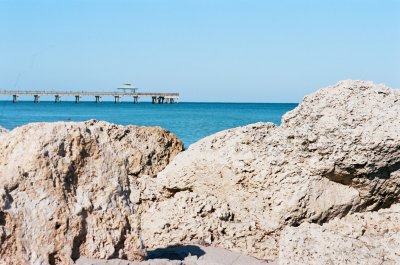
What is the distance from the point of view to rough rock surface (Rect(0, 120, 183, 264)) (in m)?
5.01

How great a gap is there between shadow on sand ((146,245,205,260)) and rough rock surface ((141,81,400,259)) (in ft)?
1.16

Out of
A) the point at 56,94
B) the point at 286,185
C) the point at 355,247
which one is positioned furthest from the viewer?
the point at 56,94

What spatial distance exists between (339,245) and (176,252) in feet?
4.92

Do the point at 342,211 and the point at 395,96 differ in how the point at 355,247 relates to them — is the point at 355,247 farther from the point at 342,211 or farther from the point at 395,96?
the point at 395,96

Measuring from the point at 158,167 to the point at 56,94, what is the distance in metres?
92.0

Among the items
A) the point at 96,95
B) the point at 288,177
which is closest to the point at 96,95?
the point at 96,95

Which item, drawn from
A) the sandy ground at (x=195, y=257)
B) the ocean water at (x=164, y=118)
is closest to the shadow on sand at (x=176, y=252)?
the sandy ground at (x=195, y=257)

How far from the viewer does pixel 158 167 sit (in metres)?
9.54

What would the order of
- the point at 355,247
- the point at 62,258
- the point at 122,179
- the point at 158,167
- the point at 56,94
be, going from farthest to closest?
the point at 56,94 → the point at 158,167 → the point at 355,247 → the point at 122,179 → the point at 62,258

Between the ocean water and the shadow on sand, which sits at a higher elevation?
the shadow on sand

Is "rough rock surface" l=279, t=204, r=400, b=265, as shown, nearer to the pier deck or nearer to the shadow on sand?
the shadow on sand

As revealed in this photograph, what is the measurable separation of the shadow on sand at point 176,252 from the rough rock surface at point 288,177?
1.16ft

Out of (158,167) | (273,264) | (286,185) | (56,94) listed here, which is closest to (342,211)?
(286,185)

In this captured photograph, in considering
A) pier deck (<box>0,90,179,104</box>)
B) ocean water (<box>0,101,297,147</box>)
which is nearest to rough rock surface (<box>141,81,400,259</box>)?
ocean water (<box>0,101,297,147</box>)
